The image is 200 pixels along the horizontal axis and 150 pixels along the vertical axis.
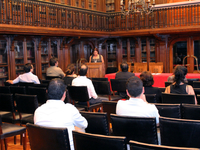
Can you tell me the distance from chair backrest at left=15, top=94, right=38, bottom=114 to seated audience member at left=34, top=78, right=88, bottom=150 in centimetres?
144

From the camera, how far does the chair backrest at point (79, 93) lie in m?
4.56

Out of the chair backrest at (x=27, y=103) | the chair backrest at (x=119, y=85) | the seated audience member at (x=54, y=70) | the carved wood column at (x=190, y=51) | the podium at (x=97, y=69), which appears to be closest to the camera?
the chair backrest at (x=27, y=103)

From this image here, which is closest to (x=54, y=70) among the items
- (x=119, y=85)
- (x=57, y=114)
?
(x=119, y=85)

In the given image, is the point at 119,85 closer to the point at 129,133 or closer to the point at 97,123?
the point at 97,123

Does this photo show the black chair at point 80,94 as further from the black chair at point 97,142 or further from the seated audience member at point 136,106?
the black chair at point 97,142

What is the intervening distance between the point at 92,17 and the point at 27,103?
25.3 ft

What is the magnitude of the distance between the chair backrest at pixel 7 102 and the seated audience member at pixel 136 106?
2143 mm

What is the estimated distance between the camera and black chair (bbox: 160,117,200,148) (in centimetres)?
207

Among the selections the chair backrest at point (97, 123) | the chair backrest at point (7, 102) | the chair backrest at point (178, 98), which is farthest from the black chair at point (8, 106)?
the chair backrest at point (178, 98)

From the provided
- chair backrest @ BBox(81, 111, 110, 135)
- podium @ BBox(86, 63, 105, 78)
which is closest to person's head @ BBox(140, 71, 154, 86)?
chair backrest @ BBox(81, 111, 110, 135)

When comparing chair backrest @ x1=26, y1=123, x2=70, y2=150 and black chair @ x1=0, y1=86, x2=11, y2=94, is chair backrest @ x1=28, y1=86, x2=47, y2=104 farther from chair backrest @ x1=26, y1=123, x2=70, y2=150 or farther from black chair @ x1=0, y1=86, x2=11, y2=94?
chair backrest @ x1=26, y1=123, x2=70, y2=150

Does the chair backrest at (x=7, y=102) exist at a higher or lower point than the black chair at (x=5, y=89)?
lower

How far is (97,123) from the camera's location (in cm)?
244

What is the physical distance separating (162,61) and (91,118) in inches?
373
